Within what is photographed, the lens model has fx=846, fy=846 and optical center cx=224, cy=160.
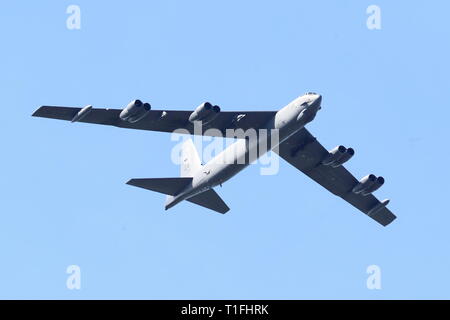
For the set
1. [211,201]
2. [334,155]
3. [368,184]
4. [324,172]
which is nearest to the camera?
[334,155]

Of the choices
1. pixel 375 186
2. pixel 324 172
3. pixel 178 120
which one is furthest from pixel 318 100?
pixel 324 172

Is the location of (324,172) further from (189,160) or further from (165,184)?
(165,184)

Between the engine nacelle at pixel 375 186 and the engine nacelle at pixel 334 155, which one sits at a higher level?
the engine nacelle at pixel 334 155

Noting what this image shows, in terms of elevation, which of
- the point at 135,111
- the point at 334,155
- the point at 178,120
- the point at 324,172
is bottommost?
the point at 324,172

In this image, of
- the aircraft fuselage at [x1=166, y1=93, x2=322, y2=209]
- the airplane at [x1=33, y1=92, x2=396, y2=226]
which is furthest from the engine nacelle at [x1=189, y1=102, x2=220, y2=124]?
the aircraft fuselage at [x1=166, y1=93, x2=322, y2=209]

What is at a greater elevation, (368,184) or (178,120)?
(178,120)

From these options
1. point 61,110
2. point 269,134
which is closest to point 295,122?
point 269,134

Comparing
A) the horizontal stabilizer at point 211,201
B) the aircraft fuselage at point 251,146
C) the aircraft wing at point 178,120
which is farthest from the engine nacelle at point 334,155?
the horizontal stabilizer at point 211,201

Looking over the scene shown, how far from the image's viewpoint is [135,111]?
154ft

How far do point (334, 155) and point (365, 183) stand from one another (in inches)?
141

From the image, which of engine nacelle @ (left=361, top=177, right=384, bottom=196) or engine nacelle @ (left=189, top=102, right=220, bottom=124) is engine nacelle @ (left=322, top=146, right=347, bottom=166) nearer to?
engine nacelle @ (left=361, top=177, right=384, bottom=196)

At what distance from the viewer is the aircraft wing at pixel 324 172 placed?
181 ft

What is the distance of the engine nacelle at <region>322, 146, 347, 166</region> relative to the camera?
176ft

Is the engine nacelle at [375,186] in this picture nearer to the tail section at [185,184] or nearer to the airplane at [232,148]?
the airplane at [232,148]
